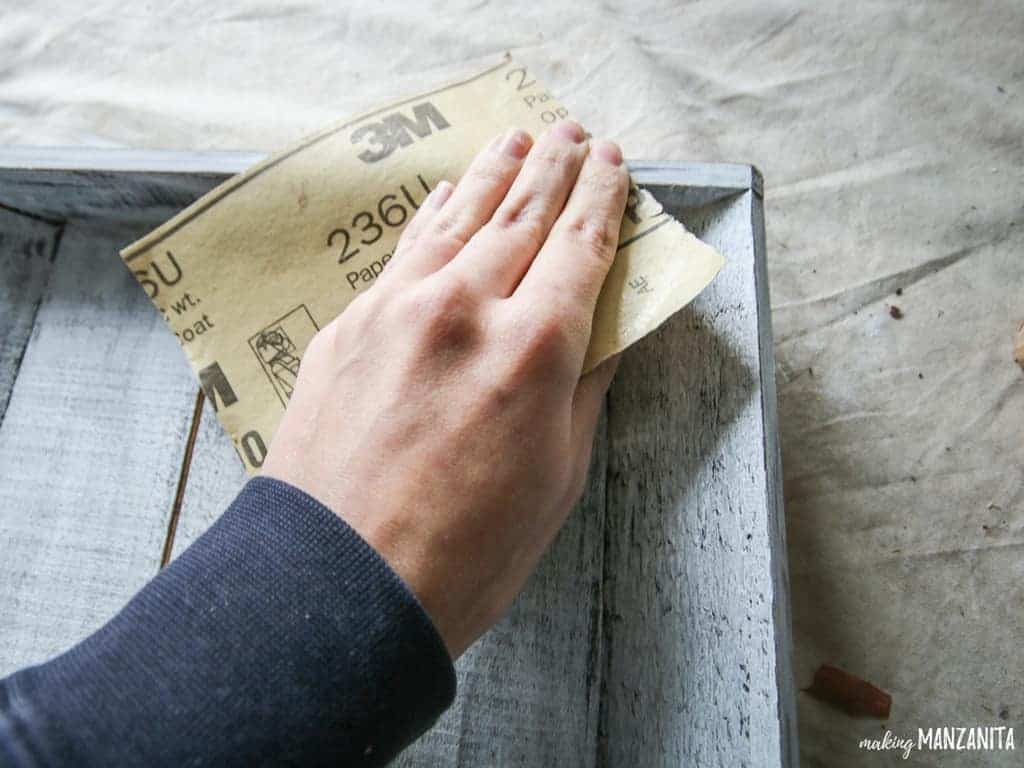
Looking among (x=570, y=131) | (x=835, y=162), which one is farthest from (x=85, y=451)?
(x=835, y=162)

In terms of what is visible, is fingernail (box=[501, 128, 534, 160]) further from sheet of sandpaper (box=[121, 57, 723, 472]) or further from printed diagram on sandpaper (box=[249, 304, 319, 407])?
printed diagram on sandpaper (box=[249, 304, 319, 407])

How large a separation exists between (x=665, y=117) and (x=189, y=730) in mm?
779

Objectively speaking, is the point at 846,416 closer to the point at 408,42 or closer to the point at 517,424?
the point at 517,424

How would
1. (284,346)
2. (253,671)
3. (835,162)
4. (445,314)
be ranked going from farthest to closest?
1. (835,162)
2. (284,346)
3. (445,314)
4. (253,671)

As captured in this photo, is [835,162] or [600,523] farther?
[835,162]

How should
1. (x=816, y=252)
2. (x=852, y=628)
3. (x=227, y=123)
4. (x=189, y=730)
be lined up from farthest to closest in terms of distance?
(x=227, y=123) → (x=816, y=252) → (x=852, y=628) → (x=189, y=730)

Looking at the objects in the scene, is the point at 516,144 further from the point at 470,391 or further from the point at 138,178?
the point at 138,178

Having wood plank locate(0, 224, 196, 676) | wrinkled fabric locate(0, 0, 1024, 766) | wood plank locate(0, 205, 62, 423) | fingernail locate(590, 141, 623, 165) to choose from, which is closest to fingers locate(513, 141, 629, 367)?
fingernail locate(590, 141, 623, 165)

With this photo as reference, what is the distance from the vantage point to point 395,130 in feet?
1.94

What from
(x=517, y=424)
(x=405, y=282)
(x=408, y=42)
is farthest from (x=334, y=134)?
(x=408, y=42)

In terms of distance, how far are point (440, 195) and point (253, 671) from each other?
357mm

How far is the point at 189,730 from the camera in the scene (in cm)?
35

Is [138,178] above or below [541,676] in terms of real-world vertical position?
above

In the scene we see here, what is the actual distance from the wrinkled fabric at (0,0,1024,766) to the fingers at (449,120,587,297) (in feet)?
0.42
